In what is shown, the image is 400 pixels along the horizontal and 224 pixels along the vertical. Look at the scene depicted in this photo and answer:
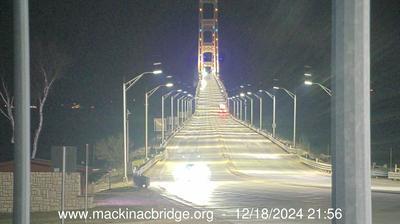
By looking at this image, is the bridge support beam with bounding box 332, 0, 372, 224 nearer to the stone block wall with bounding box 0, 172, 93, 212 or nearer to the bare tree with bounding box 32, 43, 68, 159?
the stone block wall with bounding box 0, 172, 93, 212

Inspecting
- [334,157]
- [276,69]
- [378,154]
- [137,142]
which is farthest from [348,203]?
[276,69]

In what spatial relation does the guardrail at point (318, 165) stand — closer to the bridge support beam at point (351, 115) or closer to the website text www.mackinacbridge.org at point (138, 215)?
the website text www.mackinacbridge.org at point (138, 215)

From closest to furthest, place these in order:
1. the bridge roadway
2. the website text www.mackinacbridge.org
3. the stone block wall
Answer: the website text www.mackinacbridge.org, the stone block wall, the bridge roadway

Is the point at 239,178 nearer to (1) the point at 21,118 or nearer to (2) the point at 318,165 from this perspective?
(2) the point at 318,165

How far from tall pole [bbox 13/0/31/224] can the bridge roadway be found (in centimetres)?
1227

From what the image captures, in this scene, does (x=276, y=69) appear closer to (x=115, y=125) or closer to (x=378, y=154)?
(x=115, y=125)

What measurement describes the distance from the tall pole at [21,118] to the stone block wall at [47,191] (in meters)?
14.9

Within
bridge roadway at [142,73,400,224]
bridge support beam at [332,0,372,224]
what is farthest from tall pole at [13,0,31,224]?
bridge roadway at [142,73,400,224]

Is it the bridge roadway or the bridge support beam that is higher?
the bridge support beam

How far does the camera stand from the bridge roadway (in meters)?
26.2

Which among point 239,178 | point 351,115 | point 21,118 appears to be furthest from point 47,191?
point 239,178

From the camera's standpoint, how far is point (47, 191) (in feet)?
70.5

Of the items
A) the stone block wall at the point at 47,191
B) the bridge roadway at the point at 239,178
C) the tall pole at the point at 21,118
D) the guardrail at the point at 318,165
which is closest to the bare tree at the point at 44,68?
the bridge roadway at the point at 239,178

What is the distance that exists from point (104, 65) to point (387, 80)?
47658mm
